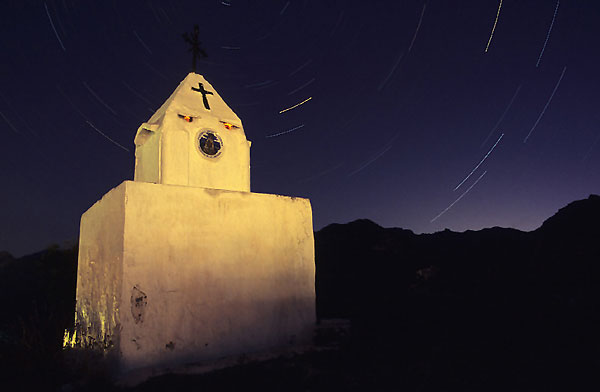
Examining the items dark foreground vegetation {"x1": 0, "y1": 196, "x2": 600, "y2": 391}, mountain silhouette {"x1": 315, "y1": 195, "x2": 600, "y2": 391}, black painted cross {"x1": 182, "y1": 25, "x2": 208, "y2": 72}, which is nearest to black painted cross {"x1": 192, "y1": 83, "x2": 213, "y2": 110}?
black painted cross {"x1": 182, "y1": 25, "x2": 208, "y2": 72}

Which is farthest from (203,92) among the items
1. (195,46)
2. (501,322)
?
(501,322)

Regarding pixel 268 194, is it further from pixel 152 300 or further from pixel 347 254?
pixel 347 254

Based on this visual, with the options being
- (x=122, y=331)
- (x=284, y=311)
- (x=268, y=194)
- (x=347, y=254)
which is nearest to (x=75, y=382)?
(x=122, y=331)

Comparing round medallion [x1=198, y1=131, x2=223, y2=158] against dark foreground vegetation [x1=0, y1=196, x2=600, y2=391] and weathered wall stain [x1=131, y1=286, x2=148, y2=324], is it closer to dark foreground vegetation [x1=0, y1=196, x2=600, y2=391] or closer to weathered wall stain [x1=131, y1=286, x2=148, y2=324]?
weathered wall stain [x1=131, y1=286, x2=148, y2=324]

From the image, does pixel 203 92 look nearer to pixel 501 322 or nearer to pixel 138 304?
pixel 138 304

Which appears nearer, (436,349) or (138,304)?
(138,304)

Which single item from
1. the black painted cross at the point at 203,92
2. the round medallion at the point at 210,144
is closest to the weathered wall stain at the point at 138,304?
the round medallion at the point at 210,144

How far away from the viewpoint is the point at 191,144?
25.6 feet

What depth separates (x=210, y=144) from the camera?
26.2 feet

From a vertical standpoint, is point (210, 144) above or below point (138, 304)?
above

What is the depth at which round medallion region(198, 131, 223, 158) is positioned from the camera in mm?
7910

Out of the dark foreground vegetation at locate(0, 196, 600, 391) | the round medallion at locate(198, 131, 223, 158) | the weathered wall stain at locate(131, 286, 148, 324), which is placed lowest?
the dark foreground vegetation at locate(0, 196, 600, 391)

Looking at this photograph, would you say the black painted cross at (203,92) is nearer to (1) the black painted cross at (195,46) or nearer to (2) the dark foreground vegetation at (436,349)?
(1) the black painted cross at (195,46)

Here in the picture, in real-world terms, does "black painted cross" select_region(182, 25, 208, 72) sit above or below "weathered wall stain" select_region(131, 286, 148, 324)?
above
